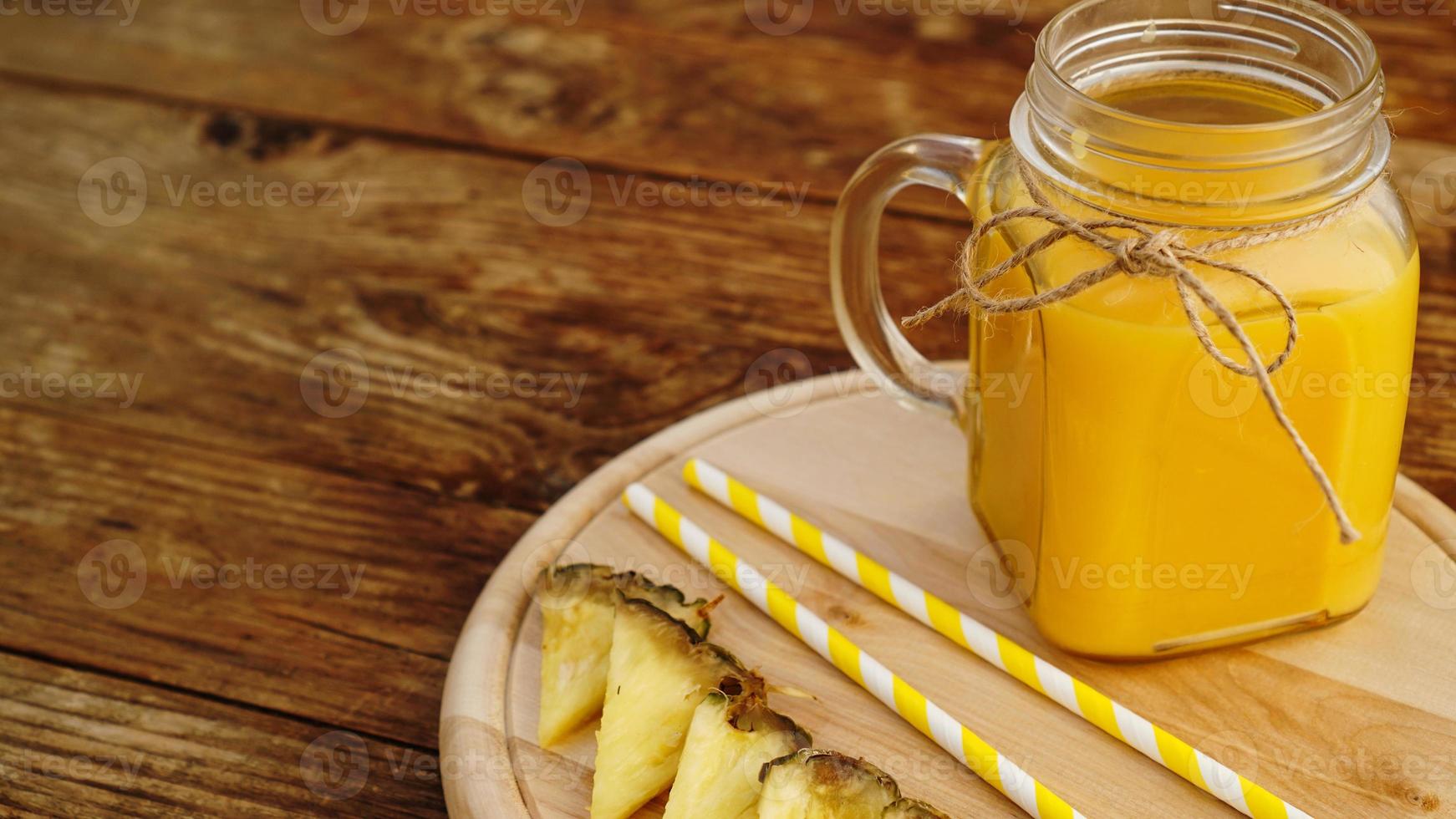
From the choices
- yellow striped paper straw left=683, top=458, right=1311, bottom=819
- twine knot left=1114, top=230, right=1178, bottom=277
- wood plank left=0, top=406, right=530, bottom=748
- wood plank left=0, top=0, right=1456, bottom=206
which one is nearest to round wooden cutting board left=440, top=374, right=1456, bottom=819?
yellow striped paper straw left=683, top=458, right=1311, bottom=819

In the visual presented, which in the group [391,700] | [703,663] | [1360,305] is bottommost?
[391,700]

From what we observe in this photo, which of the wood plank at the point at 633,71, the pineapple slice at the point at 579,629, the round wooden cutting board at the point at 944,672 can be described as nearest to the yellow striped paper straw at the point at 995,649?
the round wooden cutting board at the point at 944,672

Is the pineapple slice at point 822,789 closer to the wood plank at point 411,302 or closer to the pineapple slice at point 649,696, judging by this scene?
the pineapple slice at point 649,696

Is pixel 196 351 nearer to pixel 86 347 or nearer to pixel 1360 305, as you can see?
pixel 86 347

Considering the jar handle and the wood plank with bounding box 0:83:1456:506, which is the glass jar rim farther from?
the wood plank with bounding box 0:83:1456:506

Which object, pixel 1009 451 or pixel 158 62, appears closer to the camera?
pixel 1009 451

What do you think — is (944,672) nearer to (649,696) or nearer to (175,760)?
(649,696)

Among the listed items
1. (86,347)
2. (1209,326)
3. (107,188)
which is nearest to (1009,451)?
(1209,326)
